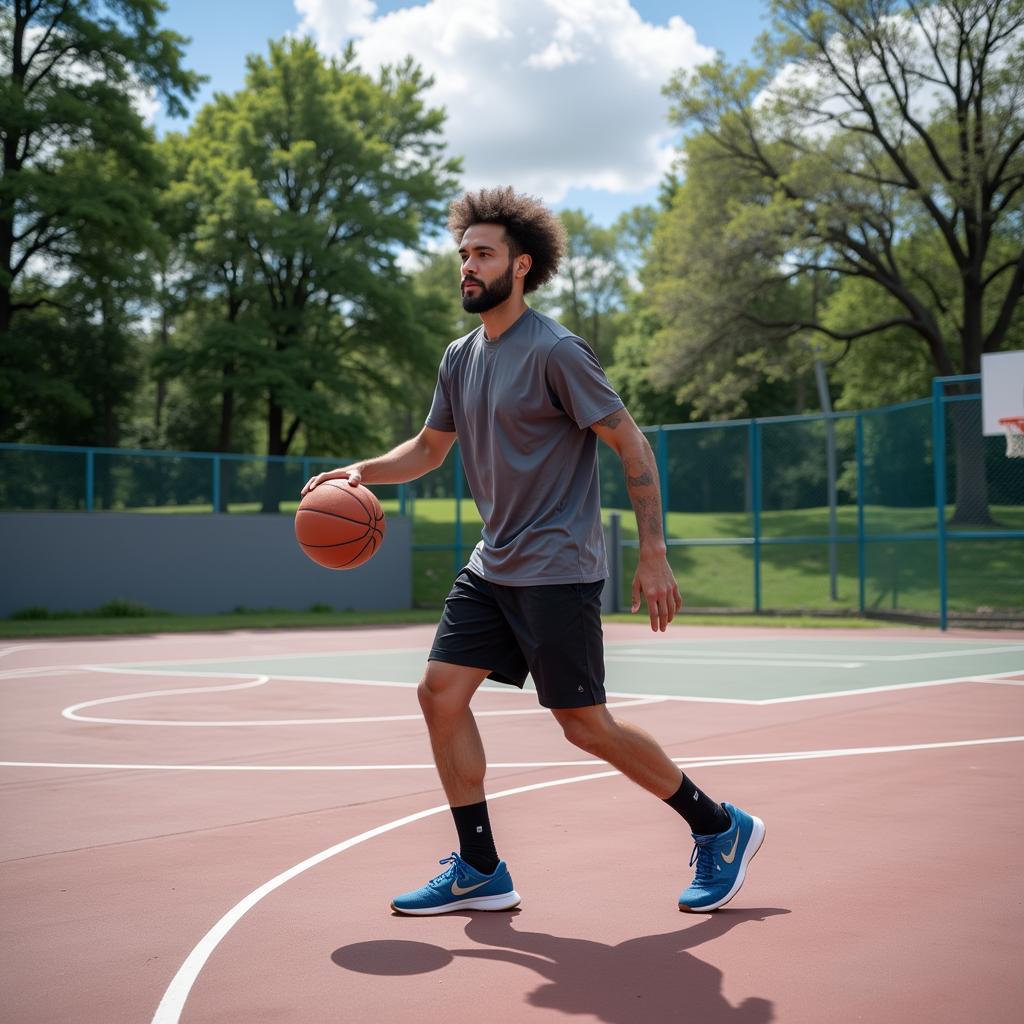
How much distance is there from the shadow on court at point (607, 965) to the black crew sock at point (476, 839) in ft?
0.55

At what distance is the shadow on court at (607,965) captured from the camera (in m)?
3.06

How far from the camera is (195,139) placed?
1540 inches

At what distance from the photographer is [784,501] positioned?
24.0 meters

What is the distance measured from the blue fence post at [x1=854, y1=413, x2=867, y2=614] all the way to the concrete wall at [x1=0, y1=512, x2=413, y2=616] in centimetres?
1016

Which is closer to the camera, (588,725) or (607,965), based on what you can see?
(607,965)

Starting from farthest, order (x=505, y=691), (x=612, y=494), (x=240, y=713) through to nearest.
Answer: (x=612, y=494)
(x=505, y=691)
(x=240, y=713)

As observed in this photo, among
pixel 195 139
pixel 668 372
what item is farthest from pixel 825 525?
pixel 195 139

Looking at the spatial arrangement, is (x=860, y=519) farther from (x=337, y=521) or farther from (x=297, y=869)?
(x=297, y=869)

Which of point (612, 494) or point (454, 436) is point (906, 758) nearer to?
point (454, 436)

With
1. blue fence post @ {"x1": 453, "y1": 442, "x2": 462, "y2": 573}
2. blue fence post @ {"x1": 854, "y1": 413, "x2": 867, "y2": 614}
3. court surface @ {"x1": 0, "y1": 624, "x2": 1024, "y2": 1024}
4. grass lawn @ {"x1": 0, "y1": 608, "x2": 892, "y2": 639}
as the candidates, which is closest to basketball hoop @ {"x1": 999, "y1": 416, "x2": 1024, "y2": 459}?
grass lawn @ {"x1": 0, "y1": 608, "x2": 892, "y2": 639}

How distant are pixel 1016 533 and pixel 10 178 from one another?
2342 centimetres

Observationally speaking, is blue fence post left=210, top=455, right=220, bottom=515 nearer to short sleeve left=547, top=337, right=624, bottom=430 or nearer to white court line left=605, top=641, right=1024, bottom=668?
white court line left=605, top=641, right=1024, bottom=668

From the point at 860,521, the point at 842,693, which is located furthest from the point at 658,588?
the point at 860,521

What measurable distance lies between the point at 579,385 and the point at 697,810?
4.73ft
